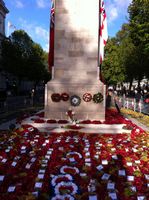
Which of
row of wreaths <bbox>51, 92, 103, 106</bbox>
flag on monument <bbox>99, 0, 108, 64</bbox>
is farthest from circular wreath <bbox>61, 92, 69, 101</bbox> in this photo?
flag on monument <bbox>99, 0, 108, 64</bbox>

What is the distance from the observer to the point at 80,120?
602 inches

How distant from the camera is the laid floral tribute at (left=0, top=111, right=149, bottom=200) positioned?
24.2 feet

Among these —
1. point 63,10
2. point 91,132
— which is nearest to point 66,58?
point 63,10

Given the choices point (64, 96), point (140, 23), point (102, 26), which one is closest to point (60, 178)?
point (64, 96)

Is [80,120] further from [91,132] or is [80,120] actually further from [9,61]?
[9,61]

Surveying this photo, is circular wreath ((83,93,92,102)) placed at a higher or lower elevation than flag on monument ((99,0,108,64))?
lower

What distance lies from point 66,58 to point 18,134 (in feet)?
17.2

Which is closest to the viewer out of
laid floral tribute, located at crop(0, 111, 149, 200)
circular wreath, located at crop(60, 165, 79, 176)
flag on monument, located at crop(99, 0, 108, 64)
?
laid floral tribute, located at crop(0, 111, 149, 200)

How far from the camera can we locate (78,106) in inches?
614

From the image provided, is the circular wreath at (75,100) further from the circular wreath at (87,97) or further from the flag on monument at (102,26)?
the flag on monument at (102,26)

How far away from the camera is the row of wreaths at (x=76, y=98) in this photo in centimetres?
1540

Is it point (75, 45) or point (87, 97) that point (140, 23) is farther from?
point (87, 97)

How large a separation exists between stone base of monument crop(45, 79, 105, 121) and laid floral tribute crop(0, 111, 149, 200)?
3.72 meters

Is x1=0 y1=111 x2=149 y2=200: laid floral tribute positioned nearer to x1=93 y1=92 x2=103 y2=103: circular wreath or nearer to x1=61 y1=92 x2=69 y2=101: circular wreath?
x1=93 y1=92 x2=103 y2=103: circular wreath
